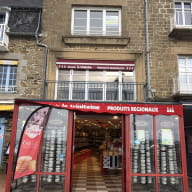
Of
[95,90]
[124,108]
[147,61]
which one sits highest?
[147,61]

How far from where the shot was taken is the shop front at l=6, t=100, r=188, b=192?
6.45 metres

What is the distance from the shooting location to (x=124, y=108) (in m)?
6.88

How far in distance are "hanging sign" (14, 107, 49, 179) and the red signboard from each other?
839 mm

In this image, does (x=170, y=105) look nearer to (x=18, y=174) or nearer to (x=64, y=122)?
(x=64, y=122)

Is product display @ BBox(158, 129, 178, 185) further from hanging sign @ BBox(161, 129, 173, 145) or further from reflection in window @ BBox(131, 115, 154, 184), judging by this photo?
reflection in window @ BBox(131, 115, 154, 184)

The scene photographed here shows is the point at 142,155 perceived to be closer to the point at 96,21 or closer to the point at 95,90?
the point at 95,90

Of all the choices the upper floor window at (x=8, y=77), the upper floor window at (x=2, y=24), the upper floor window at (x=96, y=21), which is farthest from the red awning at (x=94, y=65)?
the upper floor window at (x=2, y=24)

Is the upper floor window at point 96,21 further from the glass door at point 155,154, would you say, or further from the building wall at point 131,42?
the glass door at point 155,154

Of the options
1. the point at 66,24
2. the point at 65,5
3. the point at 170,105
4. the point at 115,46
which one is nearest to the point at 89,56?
the point at 115,46

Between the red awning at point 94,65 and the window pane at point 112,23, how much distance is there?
174 centimetres

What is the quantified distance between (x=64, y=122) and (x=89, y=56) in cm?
419

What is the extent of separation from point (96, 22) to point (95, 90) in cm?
365

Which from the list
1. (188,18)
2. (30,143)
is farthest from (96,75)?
(188,18)

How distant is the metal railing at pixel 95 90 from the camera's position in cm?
970
